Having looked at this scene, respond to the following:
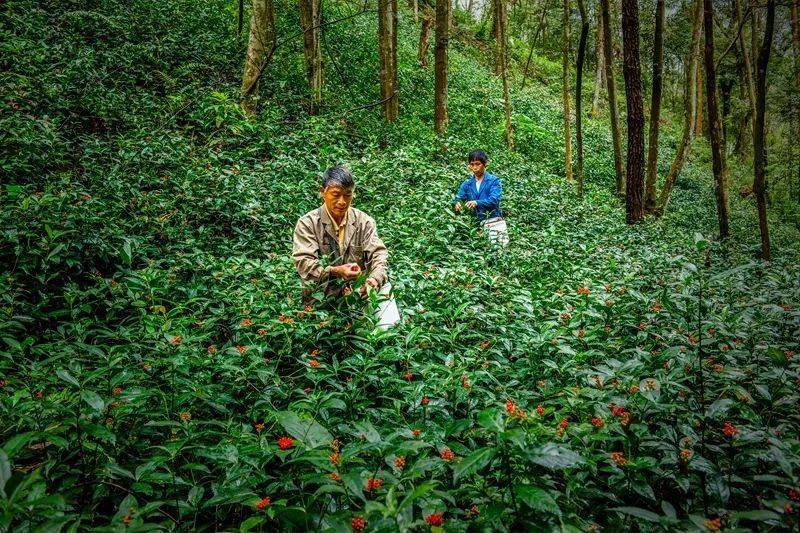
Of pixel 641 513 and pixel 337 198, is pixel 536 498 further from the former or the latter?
pixel 337 198

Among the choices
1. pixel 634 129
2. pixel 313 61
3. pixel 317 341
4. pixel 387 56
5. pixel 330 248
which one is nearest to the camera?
pixel 317 341

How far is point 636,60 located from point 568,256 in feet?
18.1

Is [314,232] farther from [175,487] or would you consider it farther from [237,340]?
[175,487]

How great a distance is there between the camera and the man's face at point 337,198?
358 cm

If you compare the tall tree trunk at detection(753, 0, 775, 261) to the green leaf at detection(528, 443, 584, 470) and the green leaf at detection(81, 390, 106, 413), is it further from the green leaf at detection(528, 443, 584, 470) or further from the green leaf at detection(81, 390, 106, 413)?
the green leaf at detection(81, 390, 106, 413)

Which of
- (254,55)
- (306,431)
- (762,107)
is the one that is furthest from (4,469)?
(762,107)

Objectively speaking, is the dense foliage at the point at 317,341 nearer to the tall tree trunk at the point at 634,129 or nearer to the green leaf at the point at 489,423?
the green leaf at the point at 489,423

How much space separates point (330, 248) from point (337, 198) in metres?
0.44

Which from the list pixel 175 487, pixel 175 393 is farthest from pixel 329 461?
pixel 175 393

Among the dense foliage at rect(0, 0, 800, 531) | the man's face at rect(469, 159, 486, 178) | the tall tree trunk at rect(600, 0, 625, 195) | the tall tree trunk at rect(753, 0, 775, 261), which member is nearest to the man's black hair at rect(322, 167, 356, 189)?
the dense foliage at rect(0, 0, 800, 531)

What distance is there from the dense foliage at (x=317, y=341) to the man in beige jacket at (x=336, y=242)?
306 mm

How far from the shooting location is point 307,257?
11.4ft

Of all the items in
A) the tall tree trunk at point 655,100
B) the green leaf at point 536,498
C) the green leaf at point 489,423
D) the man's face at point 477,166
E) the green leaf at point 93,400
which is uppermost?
the tall tree trunk at point 655,100

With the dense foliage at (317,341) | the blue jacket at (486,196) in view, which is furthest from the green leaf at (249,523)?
→ the blue jacket at (486,196)
